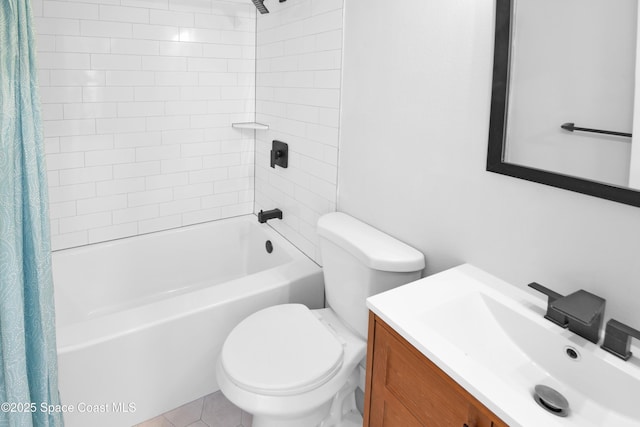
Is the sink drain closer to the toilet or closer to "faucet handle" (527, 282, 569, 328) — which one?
"faucet handle" (527, 282, 569, 328)

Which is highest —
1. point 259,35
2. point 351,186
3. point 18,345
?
point 259,35

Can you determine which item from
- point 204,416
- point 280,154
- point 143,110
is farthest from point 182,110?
point 204,416

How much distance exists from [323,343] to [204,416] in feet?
2.53

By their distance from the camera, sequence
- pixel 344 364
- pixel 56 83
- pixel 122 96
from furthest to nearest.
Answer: pixel 122 96, pixel 56 83, pixel 344 364

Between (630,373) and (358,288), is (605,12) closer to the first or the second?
(630,373)

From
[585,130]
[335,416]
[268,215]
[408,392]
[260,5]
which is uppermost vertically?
[260,5]

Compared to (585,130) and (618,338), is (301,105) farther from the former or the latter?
(618,338)

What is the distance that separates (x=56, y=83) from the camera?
2.13 meters

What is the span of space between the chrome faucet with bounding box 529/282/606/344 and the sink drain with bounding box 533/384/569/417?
156mm

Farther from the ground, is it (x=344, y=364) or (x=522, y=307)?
(x=522, y=307)

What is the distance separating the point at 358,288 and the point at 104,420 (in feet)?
3.86

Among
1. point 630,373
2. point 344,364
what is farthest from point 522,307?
point 344,364

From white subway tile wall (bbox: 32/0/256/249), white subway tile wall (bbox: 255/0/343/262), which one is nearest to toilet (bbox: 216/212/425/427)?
white subway tile wall (bbox: 255/0/343/262)

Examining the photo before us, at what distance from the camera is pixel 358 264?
1.55 meters
